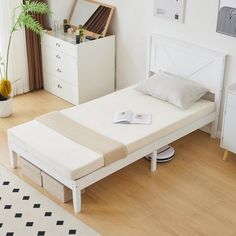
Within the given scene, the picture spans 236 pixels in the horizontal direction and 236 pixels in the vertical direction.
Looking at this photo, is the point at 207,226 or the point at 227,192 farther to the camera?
the point at 227,192

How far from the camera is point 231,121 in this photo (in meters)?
4.40

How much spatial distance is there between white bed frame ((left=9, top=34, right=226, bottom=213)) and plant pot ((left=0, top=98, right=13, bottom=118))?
3.39 feet

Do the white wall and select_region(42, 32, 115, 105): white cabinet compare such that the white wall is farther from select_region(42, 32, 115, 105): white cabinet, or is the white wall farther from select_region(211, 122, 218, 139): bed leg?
select_region(211, 122, 218, 139): bed leg

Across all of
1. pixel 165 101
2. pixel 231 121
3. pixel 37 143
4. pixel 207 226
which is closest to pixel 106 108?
pixel 165 101

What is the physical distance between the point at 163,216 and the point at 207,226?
347 mm

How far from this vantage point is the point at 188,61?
4949mm

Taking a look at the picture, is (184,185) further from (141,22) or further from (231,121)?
(141,22)

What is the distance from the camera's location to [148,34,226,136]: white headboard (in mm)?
4727

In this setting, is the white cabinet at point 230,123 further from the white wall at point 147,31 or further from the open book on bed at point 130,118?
the open book on bed at point 130,118

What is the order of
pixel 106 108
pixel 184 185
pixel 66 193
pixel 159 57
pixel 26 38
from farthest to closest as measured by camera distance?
1. pixel 26 38
2. pixel 159 57
3. pixel 106 108
4. pixel 184 185
5. pixel 66 193

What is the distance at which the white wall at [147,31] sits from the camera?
4656mm

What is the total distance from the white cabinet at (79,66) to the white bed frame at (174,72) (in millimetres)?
587

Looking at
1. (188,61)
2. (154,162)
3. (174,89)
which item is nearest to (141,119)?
(154,162)

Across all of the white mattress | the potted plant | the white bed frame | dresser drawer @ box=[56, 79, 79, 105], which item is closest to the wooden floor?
the white bed frame
